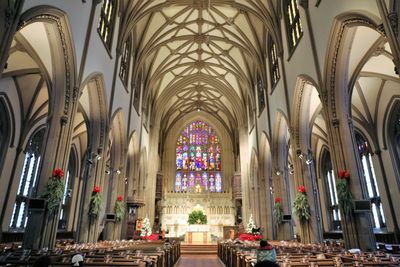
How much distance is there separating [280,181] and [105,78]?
37.3ft

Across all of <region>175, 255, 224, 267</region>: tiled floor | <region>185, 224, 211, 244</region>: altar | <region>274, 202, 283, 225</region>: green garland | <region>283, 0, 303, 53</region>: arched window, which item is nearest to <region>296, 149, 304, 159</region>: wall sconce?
<region>274, 202, 283, 225</region>: green garland

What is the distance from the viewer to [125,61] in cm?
1797

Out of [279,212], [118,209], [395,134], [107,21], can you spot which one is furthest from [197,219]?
[107,21]

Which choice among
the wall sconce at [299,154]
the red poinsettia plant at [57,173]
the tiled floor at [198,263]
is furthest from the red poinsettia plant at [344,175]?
the red poinsettia plant at [57,173]

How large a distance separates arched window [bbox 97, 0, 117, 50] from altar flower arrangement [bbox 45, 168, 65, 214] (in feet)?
23.2

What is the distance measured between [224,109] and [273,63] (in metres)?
14.5

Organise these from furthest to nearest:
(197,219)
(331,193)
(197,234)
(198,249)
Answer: (197,219) < (197,234) < (331,193) < (198,249)

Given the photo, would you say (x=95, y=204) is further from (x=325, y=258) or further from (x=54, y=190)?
(x=325, y=258)

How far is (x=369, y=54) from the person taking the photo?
35.1 ft

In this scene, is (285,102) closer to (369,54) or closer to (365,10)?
(369,54)

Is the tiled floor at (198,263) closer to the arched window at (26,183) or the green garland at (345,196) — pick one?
the green garland at (345,196)

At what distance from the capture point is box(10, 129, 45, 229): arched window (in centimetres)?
1719

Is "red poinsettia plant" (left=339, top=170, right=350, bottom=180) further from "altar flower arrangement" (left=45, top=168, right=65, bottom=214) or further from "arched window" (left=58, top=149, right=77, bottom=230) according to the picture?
"arched window" (left=58, top=149, right=77, bottom=230)

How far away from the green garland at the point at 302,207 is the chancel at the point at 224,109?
9 centimetres
